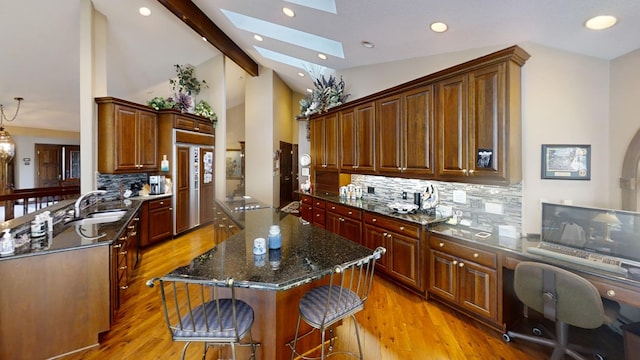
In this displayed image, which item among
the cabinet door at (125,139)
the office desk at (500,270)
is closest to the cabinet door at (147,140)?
the cabinet door at (125,139)

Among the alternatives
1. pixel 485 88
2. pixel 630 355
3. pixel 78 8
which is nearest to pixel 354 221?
pixel 485 88

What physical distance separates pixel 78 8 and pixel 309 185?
14.8 feet

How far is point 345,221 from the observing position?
396cm

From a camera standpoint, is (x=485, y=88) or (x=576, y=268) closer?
(x=576, y=268)

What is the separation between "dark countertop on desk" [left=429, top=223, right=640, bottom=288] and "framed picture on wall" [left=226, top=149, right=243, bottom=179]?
27.6 feet

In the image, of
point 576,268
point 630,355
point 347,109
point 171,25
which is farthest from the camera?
point 171,25

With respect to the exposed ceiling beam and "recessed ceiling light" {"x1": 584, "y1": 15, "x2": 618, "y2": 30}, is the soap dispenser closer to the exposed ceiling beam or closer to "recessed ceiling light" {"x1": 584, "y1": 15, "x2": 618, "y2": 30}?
the exposed ceiling beam

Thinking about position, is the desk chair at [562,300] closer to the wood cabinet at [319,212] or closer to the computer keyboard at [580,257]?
the computer keyboard at [580,257]

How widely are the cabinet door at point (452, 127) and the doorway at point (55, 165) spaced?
11.8m

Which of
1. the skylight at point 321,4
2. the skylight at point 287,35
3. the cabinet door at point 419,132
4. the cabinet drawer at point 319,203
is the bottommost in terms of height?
the cabinet drawer at point 319,203

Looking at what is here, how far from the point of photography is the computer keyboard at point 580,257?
5.71 ft

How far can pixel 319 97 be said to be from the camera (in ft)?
16.3

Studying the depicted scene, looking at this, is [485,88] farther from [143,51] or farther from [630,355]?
[143,51]

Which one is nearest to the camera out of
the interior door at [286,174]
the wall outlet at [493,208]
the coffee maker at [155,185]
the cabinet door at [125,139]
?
the wall outlet at [493,208]
